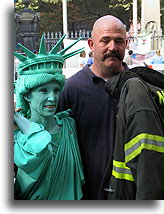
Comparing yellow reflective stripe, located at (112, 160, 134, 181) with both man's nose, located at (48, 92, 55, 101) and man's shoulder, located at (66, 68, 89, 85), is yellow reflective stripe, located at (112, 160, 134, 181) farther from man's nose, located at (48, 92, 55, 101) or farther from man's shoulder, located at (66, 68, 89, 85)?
man's shoulder, located at (66, 68, 89, 85)

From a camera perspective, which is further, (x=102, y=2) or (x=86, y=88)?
(x=102, y=2)

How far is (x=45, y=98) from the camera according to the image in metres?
1.92

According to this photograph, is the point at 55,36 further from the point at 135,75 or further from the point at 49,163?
the point at 49,163

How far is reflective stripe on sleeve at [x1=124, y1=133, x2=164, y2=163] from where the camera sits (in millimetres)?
1667

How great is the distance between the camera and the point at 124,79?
192 centimetres

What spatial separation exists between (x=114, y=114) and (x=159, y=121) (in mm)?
422

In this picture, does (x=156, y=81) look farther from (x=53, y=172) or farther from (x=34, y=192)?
(x=34, y=192)

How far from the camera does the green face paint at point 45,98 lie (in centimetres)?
192

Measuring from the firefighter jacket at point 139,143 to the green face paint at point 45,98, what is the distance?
0.41 metres

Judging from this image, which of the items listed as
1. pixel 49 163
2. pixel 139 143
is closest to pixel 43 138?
pixel 49 163

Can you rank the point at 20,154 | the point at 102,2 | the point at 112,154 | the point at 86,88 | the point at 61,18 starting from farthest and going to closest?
1. the point at 61,18
2. the point at 102,2
3. the point at 86,88
4. the point at 112,154
5. the point at 20,154

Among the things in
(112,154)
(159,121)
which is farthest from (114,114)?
(159,121)

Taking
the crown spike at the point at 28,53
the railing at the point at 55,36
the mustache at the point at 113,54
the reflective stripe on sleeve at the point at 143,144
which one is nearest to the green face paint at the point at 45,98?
the crown spike at the point at 28,53

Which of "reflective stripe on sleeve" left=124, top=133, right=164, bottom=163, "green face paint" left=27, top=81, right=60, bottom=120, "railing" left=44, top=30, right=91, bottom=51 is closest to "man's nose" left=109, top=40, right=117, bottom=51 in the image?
"green face paint" left=27, top=81, right=60, bottom=120
